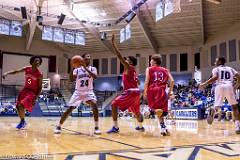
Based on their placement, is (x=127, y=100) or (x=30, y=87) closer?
(x=127, y=100)

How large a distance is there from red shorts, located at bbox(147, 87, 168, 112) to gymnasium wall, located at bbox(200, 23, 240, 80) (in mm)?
18578

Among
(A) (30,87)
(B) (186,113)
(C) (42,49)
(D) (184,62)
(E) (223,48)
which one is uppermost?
(C) (42,49)

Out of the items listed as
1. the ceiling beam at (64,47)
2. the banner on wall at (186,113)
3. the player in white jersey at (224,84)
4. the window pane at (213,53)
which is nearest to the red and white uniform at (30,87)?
the player in white jersey at (224,84)

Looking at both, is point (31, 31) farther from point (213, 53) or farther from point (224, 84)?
point (224, 84)

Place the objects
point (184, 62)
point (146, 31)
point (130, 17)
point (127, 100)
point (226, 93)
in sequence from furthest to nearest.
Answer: point (184, 62), point (146, 31), point (130, 17), point (226, 93), point (127, 100)

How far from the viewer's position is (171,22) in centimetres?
2317

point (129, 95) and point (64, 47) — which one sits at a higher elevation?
point (64, 47)

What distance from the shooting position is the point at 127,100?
5.99 meters

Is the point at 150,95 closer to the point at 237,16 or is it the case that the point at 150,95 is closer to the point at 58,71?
the point at 237,16

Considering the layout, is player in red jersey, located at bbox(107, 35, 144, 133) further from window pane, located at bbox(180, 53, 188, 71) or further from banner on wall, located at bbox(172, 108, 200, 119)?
window pane, located at bbox(180, 53, 188, 71)

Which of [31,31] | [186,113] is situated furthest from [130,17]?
[31,31]

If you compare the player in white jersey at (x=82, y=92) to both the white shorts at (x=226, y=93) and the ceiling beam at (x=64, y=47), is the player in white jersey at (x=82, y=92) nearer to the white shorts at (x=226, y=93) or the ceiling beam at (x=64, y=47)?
the white shorts at (x=226, y=93)

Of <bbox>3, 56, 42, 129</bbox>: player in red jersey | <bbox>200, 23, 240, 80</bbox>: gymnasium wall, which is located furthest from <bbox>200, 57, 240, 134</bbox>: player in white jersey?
<bbox>200, 23, 240, 80</bbox>: gymnasium wall

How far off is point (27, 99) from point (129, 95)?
6.79 ft
